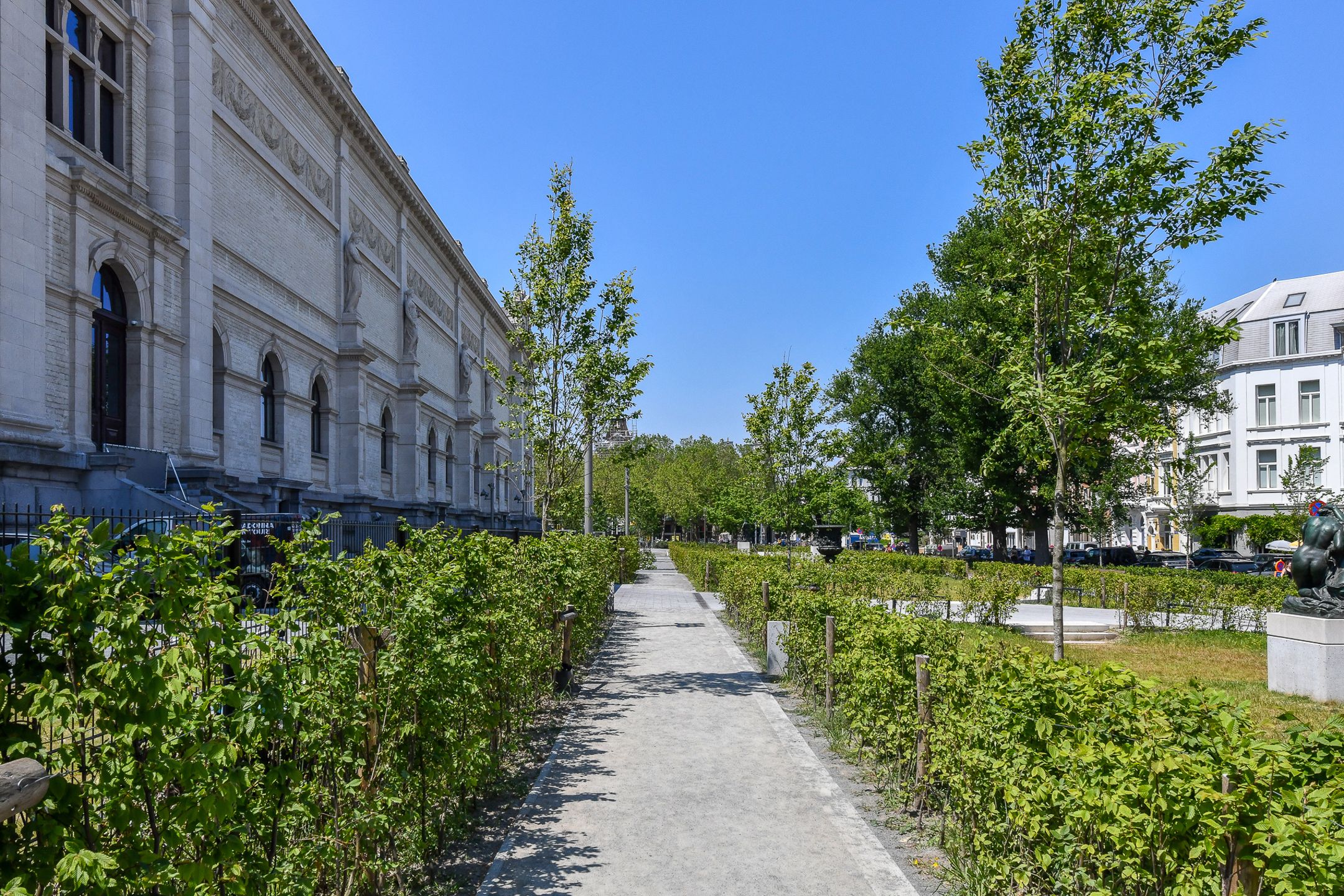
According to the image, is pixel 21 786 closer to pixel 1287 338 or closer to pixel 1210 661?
pixel 1210 661

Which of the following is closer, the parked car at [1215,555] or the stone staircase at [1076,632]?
the stone staircase at [1076,632]

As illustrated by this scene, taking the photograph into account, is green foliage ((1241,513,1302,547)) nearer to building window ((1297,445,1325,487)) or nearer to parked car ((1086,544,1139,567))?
building window ((1297,445,1325,487))

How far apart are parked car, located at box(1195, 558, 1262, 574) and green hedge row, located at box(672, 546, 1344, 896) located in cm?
4127

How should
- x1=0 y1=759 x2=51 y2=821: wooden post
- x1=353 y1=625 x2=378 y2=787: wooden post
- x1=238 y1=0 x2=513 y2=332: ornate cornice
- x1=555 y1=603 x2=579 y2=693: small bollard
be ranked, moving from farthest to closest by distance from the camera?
x1=238 y1=0 x2=513 y2=332: ornate cornice, x1=555 y1=603 x2=579 y2=693: small bollard, x1=353 y1=625 x2=378 y2=787: wooden post, x1=0 y1=759 x2=51 y2=821: wooden post

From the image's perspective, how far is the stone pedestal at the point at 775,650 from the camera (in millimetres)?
12258

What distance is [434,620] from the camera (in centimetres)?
529

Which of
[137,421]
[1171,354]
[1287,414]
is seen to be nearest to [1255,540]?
[1287,414]

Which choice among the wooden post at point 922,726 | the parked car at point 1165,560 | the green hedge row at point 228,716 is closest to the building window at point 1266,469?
the parked car at point 1165,560

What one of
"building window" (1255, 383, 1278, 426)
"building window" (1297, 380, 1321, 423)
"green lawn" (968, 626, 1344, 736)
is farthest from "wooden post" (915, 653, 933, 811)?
"building window" (1255, 383, 1278, 426)

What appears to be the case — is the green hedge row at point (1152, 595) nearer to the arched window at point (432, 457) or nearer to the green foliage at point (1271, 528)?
the arched window at point (432, 457)

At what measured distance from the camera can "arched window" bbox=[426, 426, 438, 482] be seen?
41500mm

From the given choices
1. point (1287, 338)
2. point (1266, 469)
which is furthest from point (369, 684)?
point (1287, 338)

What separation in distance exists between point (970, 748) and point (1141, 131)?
881cm

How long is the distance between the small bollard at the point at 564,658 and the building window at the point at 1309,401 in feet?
174
